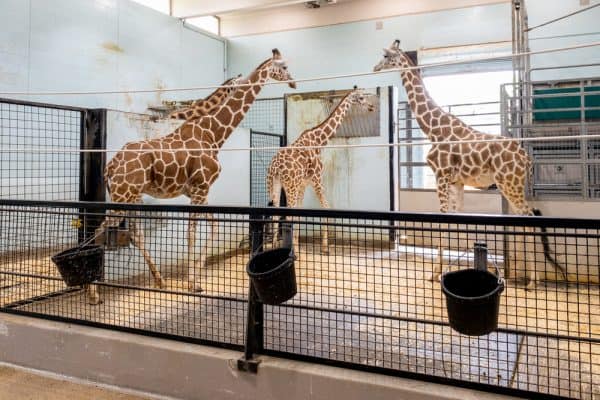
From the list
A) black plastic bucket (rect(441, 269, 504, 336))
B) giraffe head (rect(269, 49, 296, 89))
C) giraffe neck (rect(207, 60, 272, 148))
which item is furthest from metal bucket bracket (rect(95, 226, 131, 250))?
black plastic bucket (rect(441, 269, 504, 336))

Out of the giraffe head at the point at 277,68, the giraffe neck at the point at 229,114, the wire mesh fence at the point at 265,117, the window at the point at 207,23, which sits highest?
the window at the point at 207,23

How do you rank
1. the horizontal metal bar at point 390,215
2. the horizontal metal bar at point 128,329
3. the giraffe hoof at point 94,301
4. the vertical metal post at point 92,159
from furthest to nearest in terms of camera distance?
the vertical metal post at point 92,159, the giraffe hoof at point 94,301, the horizontal metal bar at point 128,329, the horizontal metal bar at point 390,215

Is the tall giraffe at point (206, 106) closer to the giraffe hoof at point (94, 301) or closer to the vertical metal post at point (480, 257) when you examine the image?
the giraffe hoof at point (94, 301)

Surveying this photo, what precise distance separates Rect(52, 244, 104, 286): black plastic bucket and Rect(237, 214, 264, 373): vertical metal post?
38.4 inches

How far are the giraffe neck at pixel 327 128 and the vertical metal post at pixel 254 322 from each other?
10.4 ft

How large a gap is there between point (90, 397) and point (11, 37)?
4623mm

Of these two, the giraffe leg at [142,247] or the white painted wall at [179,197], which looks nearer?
the giraffe leg at [142,247]

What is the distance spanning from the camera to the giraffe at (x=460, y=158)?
11.8 ft

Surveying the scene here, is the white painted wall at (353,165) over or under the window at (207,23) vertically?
under

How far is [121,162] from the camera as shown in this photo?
3.10 meters

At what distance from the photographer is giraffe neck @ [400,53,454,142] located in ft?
13.1

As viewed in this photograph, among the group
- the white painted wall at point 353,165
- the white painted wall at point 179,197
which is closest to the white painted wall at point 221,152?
the white painted wall at point 179,197

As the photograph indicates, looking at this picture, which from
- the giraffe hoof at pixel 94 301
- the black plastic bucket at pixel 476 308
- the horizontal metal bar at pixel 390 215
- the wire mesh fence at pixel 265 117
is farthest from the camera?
the wire mesh fence at pixel 265 117

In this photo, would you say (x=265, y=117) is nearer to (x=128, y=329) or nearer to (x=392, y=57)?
(x=392, y=57)
